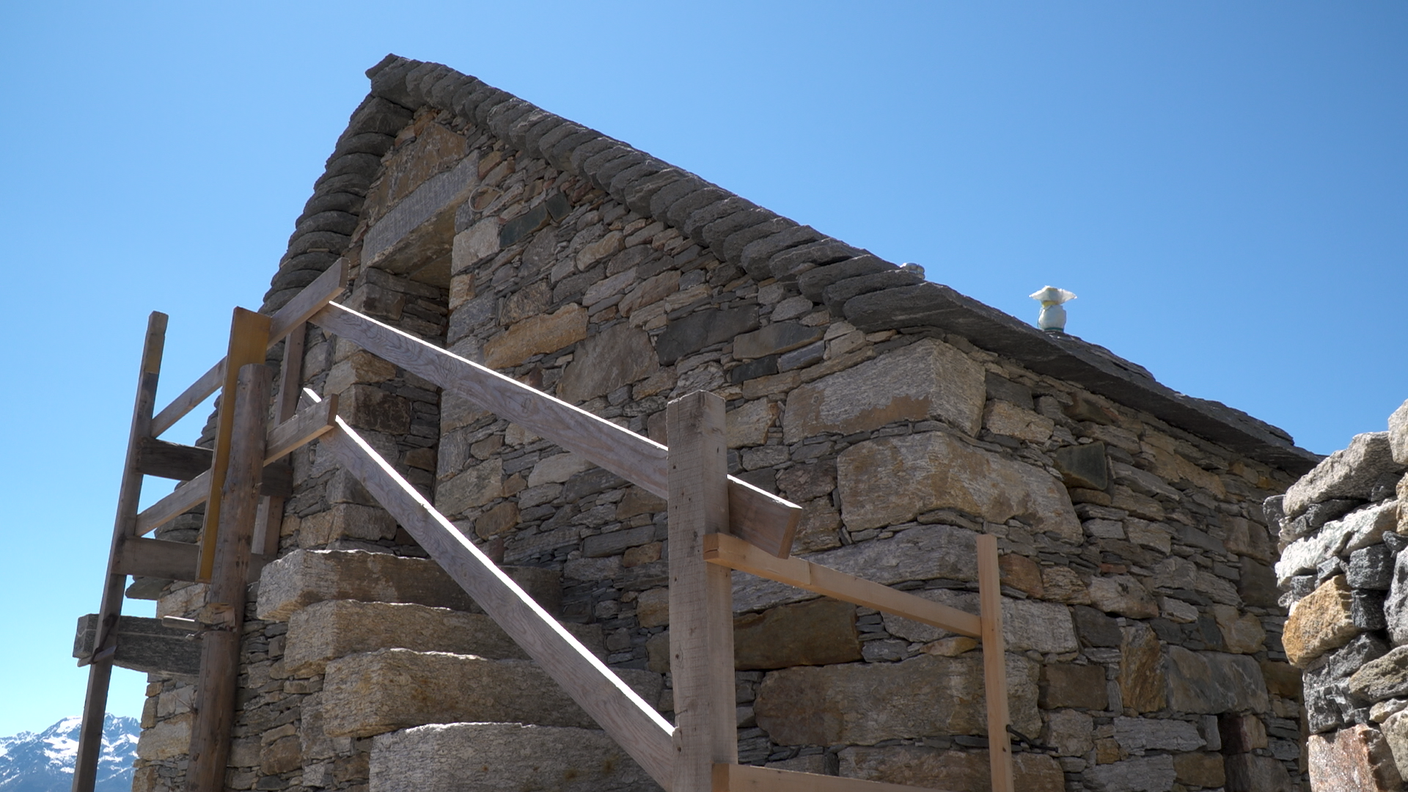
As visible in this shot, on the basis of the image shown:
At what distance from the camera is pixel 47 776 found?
616 feet

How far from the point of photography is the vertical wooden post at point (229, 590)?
4852 mm

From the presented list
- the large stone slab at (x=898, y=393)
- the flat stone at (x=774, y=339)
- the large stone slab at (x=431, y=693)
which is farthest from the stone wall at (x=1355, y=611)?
the large stone slab at (x=431, y=693)

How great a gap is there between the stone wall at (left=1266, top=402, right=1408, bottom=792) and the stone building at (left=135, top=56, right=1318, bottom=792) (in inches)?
50.7

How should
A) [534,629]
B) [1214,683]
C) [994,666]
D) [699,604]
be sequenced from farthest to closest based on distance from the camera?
[1214,683] < [994,666] < [534,629] < [699,604]

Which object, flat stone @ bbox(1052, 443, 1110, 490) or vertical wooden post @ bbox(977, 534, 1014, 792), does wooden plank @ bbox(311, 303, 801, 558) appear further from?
flat stone @ bbox(1052, 443, 1110, 490)

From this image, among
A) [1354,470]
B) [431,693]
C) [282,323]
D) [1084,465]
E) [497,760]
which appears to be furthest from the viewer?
[282,323]

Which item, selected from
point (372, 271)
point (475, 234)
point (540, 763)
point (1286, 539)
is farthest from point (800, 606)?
point (372, 271)

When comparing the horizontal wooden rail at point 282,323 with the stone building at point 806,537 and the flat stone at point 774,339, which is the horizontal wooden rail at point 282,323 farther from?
the flat stone at point 774,339

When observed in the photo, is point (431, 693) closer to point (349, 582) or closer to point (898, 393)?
point (349, 582)

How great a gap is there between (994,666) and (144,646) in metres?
4.32

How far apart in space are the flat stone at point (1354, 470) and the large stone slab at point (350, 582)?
9.67 ft

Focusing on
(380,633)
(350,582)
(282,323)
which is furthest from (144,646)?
(380,633)

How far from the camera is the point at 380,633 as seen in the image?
396 centimetres

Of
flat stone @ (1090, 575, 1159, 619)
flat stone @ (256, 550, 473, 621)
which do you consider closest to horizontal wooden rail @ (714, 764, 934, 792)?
flat stone @ (1090, 575, 1159, 619)
